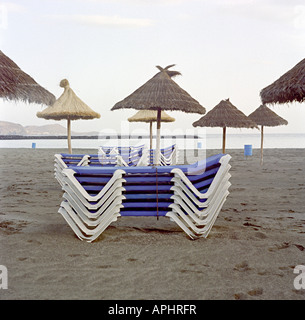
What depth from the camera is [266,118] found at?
1418 cm

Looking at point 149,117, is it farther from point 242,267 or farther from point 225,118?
point 242,267

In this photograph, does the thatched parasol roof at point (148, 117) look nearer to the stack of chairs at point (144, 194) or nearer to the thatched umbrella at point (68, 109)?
the thatched umbrella at point (68, 109)

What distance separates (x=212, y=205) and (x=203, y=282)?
1.21m

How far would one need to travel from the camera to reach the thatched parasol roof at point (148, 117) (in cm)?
1484

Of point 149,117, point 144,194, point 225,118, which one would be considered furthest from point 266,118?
point 144,194

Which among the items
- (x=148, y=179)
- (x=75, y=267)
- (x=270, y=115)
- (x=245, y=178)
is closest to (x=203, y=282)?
(x=75, y=267)

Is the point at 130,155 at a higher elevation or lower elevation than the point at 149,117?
lower

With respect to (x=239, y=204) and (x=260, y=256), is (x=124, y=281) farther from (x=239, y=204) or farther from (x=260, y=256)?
(x=239, y=204)

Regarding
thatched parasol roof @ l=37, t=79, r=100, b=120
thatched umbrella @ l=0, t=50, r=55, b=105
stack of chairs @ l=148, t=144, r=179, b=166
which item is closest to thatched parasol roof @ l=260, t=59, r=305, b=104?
thatched umbrella @ l=0, t=50, r=55, b=105

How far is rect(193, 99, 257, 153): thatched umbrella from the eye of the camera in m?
10.4

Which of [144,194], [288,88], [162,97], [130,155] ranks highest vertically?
[162,97]

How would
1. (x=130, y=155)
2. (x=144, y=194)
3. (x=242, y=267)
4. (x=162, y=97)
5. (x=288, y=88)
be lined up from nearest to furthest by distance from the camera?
(x=242, y=267) < (x=144, y=194) < (x=288, y=88) < (x=162, y=97) < (x=130, y=155)

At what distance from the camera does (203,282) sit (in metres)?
2.66

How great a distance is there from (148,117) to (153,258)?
40.0 feet
